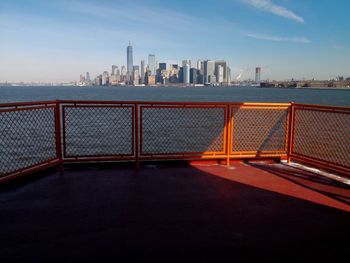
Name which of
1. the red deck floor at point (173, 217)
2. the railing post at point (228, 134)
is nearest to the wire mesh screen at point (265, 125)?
the railing post at point (228, 134)

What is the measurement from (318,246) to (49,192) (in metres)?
4.06

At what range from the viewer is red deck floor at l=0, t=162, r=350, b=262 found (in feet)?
11.7

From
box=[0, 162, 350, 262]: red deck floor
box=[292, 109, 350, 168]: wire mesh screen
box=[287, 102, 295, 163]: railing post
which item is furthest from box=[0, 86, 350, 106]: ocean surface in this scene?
box=[0, 162, 350, 262]: red deck floor

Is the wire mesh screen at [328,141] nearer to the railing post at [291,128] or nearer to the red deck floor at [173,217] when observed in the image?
the railing post at [291,128]

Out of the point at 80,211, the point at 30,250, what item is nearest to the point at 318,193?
the point at 80,211

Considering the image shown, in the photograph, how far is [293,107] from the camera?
24.9 feet

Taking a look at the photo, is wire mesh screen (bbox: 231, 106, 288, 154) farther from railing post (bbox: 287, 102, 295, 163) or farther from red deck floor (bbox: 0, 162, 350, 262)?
red deck floor (bbox: 0, 162, 350, 262)

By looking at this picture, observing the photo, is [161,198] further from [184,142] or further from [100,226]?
[184,142]

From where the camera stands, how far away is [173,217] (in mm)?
4477

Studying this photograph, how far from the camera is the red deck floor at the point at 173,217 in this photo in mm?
3570

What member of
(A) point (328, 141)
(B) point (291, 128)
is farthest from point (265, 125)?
(A) point (328, 141)

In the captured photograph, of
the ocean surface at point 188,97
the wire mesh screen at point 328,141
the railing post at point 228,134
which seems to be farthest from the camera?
the ocean surface at point 188,97

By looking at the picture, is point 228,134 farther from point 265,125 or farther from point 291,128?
point 265,125

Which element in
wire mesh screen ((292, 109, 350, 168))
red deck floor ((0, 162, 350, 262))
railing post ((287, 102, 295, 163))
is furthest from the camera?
wire mesh screen ((292, 109, 350, 168))
